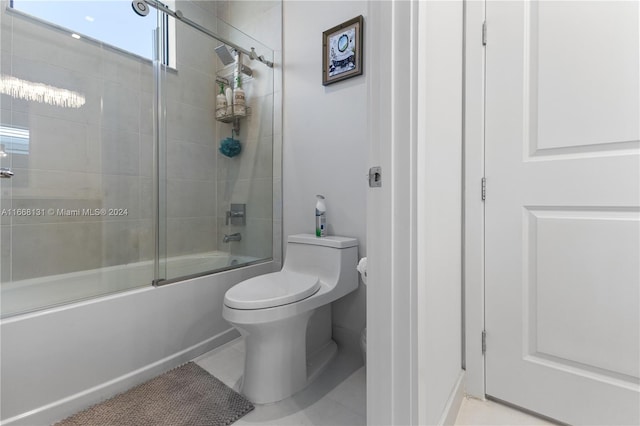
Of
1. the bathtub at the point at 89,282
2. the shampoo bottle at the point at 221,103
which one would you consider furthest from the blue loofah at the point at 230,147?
the bathtub at the point at 89,282

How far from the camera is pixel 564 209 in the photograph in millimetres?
986

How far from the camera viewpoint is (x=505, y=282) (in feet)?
3.54

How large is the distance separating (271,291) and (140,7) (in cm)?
158

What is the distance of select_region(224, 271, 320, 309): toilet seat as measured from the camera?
1089 mm

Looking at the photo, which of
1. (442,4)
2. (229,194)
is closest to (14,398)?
(229,194)

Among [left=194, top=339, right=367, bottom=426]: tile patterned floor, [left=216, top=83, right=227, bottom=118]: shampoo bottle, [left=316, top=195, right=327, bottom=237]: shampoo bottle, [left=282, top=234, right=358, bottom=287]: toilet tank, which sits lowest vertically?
[left=194, top=339, right=367, bottom=426]: tile patterned floor

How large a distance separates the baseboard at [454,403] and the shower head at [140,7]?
7.16 ft

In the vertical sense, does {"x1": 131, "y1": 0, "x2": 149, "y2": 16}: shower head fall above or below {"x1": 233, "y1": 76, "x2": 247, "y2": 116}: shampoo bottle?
above

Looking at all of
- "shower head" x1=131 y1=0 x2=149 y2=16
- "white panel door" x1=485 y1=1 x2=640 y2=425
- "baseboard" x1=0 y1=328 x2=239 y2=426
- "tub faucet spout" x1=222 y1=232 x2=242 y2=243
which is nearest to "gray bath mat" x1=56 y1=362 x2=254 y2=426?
"baseboard" x1=0 y1=328 x2=239 y2=426

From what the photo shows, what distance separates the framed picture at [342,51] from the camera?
1524mm

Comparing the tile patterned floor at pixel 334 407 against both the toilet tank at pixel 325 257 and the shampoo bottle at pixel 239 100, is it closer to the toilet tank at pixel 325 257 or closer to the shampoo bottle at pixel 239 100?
the toilet tank at pixel 325 257

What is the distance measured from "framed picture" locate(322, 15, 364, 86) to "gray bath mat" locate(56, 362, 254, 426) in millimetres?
1609

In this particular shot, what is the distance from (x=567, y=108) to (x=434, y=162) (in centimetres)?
59

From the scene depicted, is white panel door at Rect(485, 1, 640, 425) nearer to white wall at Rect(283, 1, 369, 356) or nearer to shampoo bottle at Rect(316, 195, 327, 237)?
white wall at Rect(283, 1, 369, 356)
